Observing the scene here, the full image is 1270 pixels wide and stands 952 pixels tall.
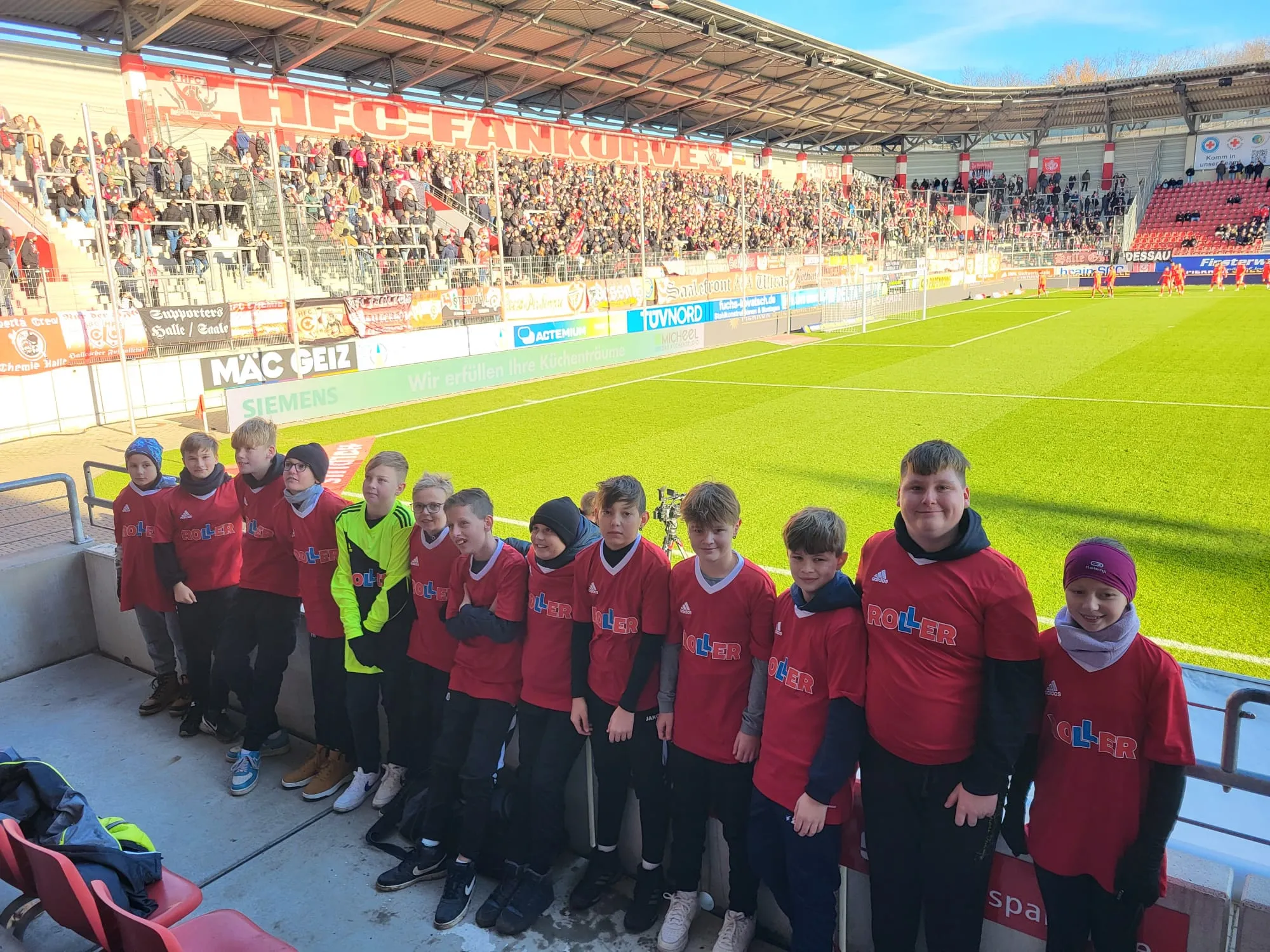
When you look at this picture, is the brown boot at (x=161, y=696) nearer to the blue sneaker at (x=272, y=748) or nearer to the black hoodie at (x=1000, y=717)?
the blue sneaker at (x=272, y=748)

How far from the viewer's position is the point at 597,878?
3711 millimetres

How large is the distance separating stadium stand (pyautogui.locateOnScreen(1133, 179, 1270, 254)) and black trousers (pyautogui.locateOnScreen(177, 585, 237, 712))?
57.1 metres

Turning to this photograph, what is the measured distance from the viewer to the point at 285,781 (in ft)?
15.1

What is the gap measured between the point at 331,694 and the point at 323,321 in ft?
49.5

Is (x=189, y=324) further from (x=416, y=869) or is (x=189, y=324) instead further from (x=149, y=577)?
(x=416, y=869)

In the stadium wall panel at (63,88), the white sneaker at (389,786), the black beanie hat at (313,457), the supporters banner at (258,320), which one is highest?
the stadium wall panel at (63,88)

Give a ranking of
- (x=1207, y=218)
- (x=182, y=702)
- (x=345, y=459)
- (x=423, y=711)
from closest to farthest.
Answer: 1. (x=423, y=711)
2. (x=182, y=702)
3. (x=345, y=459)
4. (x=1207, y=218)

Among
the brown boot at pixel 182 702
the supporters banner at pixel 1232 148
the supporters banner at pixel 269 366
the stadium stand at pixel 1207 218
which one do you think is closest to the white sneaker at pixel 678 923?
the brown boot at pixel 182 702

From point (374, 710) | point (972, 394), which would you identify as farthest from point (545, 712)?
point (972, 394)

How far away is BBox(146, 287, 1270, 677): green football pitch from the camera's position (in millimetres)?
7648

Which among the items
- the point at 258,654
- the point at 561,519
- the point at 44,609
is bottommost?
the point at 44,609

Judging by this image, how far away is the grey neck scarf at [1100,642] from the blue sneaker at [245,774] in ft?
13.3

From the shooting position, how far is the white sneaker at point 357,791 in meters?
4.36

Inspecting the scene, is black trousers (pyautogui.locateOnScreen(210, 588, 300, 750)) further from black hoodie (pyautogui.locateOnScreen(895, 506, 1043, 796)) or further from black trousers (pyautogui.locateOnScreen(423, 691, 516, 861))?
black hoodie (pyautogui.locateOnScreen(895, 506, 1043, 796))
